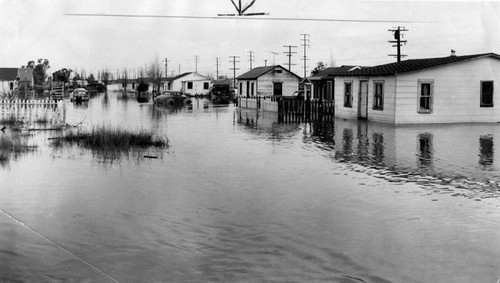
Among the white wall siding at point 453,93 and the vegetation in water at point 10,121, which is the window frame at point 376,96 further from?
the vegetation in water at point 10,121

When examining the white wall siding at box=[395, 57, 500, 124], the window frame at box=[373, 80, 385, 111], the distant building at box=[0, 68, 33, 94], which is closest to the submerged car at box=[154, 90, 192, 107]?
the distant building at box=[0, 68, 33, 94]

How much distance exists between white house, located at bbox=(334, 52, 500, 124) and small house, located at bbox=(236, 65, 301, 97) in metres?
32.2

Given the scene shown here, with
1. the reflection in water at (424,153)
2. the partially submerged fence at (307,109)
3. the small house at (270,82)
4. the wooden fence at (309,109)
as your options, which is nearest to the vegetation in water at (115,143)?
the reflection in water at (424,153)

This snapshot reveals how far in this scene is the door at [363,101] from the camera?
2906cm

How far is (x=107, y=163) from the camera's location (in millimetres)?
13430

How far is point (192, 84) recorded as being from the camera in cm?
8956

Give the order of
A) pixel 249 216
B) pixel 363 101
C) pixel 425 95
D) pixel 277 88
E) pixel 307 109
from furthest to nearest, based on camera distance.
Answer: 1. pixel 277 88
2. pixel 307 109
3. pixel 363 101
4. pixel 425 95
5. pixel 249 216

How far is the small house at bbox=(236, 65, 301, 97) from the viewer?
59031mm

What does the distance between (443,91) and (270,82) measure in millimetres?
34471

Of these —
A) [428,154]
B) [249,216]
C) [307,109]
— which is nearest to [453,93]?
[307,109]

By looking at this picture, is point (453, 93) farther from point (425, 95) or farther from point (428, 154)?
point (428, 154)

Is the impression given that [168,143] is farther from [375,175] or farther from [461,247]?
[461,247]

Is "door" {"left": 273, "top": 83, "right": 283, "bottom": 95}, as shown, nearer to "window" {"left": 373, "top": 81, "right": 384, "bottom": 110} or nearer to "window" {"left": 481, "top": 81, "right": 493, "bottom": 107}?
"window" {"left": 373, "top": 81, "right": 384, "bottom": 110}

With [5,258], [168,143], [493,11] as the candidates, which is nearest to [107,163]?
[168,143]
